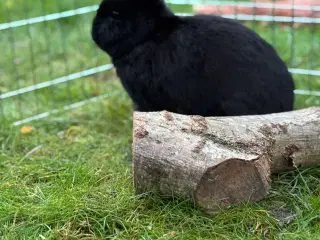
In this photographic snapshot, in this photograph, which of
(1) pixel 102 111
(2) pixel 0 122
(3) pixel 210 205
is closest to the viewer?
(3) pixel 210 205

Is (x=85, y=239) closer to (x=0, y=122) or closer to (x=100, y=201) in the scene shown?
(x=100, y=201)

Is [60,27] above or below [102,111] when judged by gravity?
above

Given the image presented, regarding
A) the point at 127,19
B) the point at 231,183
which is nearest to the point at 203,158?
the point at 231,183

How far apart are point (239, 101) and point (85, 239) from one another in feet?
3.45

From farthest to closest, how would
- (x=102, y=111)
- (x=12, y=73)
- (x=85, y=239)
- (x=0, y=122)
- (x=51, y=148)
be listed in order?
(x=12, y=73), (x=102, y=111), (x=0, y=122), (x=51, y=148), (x=85, y=239)

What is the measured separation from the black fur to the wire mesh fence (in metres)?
0.64

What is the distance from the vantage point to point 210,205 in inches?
81.0

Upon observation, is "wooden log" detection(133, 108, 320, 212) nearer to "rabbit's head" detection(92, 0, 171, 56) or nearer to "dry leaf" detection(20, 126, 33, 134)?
"rabbit's head" detection(92, 0, 171, 56)

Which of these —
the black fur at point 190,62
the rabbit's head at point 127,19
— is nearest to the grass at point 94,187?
the black fur at point 190,62

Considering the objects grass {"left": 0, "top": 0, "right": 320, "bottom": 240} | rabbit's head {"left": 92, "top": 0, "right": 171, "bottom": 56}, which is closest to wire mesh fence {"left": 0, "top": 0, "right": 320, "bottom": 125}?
grass {"left": 0, "top": 0, "right": 320, "bottom": 240}

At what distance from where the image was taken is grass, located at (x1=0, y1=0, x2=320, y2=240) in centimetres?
199

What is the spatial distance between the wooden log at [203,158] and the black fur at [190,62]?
392 mm

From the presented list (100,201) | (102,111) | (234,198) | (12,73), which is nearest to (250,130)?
(234,198)

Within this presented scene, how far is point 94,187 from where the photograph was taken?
91.0 inches
